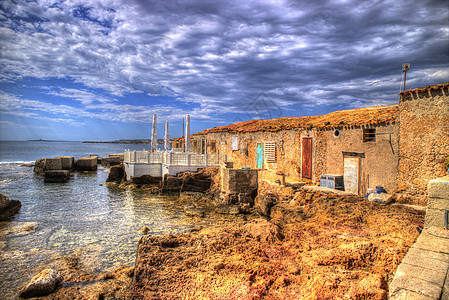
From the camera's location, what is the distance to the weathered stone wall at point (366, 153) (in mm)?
10320

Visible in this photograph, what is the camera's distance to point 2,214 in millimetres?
12367

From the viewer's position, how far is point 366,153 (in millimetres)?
11312

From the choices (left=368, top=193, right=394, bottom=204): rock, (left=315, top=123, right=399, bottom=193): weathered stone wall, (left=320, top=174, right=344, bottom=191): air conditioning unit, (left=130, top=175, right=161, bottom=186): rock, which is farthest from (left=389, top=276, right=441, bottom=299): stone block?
(left=130, top=175, right=161, bottom=186): rock

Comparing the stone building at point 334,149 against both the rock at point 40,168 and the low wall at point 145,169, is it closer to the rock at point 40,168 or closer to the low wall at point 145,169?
the low wall at point 145,169

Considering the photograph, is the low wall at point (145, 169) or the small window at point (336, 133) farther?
the low wall at point (145, 169)

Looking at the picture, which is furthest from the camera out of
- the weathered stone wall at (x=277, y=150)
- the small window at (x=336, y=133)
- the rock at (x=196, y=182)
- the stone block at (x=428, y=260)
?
the rock at (x=196, y=182)

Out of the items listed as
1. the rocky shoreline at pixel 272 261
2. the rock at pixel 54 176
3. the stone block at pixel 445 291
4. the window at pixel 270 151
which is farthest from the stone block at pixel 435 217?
the rock at pixel 54 176

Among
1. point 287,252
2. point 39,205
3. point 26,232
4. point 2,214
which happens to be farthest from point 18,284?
point 39,205

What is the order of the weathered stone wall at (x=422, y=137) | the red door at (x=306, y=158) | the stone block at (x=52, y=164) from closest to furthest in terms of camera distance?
the weathered stone wall at (x=422, y=137), the red door at (x=306, y=158), the stone block at (x=52, y=164)

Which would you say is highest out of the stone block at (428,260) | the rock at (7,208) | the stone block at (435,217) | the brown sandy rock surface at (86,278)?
the stone block at (435,217)

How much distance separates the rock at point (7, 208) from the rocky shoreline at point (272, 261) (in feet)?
22.4

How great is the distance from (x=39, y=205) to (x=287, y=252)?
1636 cm

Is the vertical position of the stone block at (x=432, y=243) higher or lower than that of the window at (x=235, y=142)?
lower

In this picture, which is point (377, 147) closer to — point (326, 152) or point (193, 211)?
point (326, 152)
